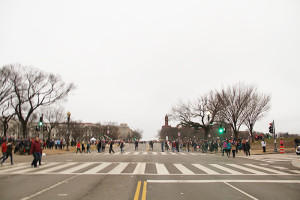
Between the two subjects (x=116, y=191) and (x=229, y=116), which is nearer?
(x=116, y=191)

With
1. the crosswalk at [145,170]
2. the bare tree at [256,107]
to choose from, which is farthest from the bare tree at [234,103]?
the crosswalk at [145,170]

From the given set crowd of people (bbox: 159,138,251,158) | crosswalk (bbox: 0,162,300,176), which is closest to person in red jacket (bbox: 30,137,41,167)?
crosswalk (bbox: 0,162,300,176)

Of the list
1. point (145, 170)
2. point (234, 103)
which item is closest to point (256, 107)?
point (234, 103)

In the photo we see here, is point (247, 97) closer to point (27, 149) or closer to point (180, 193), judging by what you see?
point (27, 149)

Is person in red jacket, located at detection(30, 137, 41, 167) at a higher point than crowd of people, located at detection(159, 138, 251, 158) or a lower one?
higher

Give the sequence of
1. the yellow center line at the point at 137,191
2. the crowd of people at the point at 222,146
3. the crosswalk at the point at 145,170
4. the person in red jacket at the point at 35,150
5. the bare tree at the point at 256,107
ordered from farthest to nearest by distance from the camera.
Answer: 1. the bare tree at the point at 256,107
2. the crowd of people at the point at 222,146
3. the person in red jacket at the point at 35,150
4. the crosswalk at the point at 145,170
5. the yellow center line at the point at 137,191

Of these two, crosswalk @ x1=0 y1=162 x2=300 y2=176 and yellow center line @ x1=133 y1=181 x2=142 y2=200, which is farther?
crosswalk @ x1=0 y1=162 x2=300 y2=176

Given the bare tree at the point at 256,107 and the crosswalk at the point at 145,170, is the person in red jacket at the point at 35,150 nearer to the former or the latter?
the crosswalk at the point at 145,170

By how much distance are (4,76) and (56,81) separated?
27.4 ft

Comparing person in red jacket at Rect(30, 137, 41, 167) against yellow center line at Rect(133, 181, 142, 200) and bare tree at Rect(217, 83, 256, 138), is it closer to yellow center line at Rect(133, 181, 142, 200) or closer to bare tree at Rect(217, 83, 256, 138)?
yellow center line at Rect(133, 181, 142, 200)

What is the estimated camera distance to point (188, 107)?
58.6m

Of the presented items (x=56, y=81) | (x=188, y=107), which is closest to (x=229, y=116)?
(x=188, y=107)

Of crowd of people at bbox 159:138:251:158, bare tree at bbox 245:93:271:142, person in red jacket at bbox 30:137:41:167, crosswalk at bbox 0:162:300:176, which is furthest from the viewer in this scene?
bare tree at bbox 245:93:271:142

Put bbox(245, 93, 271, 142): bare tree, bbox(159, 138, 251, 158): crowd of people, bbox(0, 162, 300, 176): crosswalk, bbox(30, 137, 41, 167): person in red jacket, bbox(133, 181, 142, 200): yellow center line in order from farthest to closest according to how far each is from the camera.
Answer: bbox(245, 93, 271, 142): bare tree → bbox(159, 138, 251, 158): crowd of people → bbox(30, 137, 41, 167): person in red jacket → bbox(0, 162, 300, 176): crosswalk → bbox(133, 181, 142, 200): yellow center line
